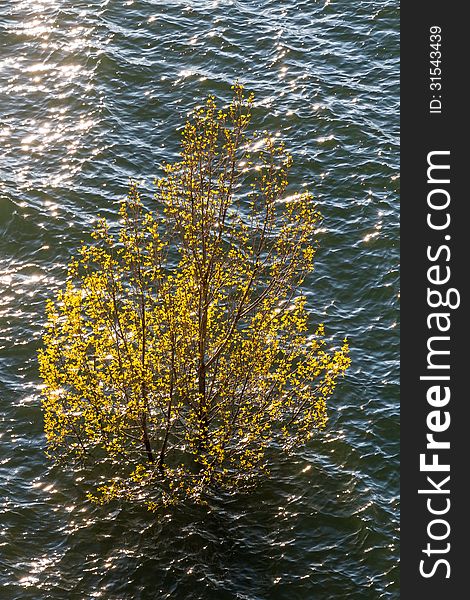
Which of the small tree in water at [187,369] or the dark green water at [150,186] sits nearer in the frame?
the small tree in water at [187,369]

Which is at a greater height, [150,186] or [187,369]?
[150,186]

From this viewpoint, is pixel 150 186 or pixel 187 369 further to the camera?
pixel 150 186

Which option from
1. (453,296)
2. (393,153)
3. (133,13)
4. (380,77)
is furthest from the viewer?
(133,13)

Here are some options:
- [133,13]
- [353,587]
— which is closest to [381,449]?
[353,587]

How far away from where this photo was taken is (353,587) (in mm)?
41250

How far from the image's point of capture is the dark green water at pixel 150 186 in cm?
4225

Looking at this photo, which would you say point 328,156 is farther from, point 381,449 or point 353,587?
point 353,587

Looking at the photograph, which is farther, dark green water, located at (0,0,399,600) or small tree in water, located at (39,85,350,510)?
dark green water, located at (0,0,399,600)

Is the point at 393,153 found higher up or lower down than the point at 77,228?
higher up

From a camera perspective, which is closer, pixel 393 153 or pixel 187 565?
pixel 187 565

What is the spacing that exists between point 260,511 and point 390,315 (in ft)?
42.7

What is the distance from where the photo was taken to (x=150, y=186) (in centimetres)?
5925

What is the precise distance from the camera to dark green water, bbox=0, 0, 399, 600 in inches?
1663

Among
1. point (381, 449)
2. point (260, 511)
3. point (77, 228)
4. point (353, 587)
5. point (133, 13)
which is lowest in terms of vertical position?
point (353, 587)
